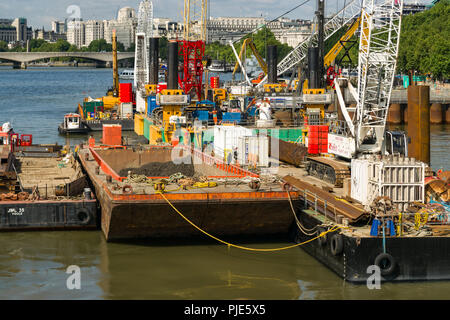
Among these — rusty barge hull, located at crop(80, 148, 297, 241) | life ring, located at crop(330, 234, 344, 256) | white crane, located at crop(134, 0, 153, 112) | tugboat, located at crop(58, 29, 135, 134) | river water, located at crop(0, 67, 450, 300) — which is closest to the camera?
river water, located at crop(0, 67, 450, 300)

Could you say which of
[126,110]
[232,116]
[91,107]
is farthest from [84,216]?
[91,107]

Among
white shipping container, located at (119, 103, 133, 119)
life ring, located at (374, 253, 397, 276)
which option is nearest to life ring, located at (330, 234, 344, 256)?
life ring, located at (374, 253, 397, 276)

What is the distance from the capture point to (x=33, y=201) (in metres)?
31.9

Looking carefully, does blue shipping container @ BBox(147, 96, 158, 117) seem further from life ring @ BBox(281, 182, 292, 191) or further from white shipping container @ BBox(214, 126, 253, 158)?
life ring @ BBox(281, 182, 292, 191)

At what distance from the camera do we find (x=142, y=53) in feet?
327

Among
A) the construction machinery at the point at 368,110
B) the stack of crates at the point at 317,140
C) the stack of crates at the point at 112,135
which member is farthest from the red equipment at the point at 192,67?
the construction machinery at the point at 368,110

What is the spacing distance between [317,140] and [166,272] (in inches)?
616

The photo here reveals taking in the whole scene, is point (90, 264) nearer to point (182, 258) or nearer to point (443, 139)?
point (182, 258)

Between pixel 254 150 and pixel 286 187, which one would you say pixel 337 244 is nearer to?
pixel 286 187

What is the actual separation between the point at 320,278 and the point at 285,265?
192cm

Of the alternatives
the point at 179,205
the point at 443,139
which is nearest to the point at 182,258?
the point at 179,205

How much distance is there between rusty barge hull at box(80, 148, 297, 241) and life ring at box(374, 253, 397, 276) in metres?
5.88

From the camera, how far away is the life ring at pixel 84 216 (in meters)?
32.5

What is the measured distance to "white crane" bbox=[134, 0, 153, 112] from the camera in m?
78.7
